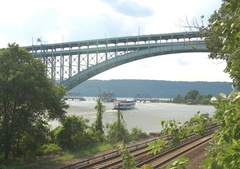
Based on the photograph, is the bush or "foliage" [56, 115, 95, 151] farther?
"foliage" [56, 115, 95, 151]

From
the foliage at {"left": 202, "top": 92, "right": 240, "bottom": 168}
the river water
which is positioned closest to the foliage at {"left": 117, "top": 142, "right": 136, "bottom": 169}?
the foliage at {"left": 202, "top": 92, "right": 240, "bottom": 168}

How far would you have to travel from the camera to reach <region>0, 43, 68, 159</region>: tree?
568 inches

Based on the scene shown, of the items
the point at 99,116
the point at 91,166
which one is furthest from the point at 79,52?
the point at 91,166

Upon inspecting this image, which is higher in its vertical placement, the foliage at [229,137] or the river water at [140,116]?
the foliage at [229,137]

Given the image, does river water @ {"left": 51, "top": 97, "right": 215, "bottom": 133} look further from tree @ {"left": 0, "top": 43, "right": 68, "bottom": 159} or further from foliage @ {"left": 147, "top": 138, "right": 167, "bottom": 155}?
foliage @ {"left": 147, "top": 138, "right": 167, "bottom": 155}

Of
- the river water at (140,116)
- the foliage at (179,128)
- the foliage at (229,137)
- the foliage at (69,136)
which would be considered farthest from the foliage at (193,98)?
the foliage at (229,137)

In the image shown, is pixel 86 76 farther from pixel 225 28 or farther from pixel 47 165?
pixel 225 28

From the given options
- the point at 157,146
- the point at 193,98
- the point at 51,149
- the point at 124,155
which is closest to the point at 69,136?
the point at 51,149

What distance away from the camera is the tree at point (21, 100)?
14.4m

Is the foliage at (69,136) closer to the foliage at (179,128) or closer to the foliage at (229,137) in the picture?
the foliage at (179,128)

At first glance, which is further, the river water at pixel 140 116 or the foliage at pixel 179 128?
the river water at pixel 140 116

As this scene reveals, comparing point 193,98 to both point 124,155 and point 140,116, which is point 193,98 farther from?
point 124,155

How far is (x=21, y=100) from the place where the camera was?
14.8 meters

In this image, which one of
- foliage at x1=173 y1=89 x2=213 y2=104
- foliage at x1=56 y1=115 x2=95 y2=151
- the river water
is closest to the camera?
foliage at x1=56 y1=115 x2=95 y2=151
